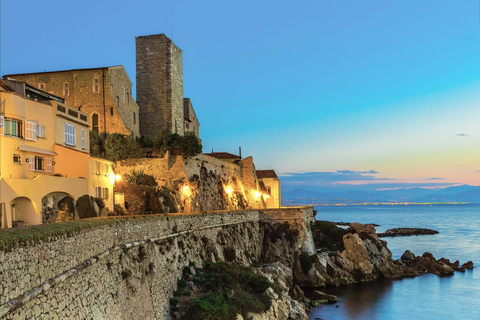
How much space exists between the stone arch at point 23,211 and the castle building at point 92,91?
22.7 m

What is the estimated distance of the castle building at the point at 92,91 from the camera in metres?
45.4

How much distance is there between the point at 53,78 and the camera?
46156mm

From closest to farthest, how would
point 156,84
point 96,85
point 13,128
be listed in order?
point 13,128 < point 96,85 < point 156,84

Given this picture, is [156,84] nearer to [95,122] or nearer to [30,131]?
[95,122]

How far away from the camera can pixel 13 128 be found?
78.1ft

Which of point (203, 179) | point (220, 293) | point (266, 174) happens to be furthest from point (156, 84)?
point (220, 293)

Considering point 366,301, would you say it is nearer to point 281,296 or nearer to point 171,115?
point 281,296

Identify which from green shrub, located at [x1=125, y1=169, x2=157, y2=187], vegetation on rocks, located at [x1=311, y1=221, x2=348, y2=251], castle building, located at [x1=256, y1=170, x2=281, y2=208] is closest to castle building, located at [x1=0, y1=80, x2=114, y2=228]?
green shrub, located at [x1=125, y1=169, x2=157, y2=187]

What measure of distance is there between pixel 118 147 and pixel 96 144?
2220mm

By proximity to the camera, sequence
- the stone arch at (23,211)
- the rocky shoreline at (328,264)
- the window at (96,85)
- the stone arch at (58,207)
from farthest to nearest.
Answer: the window at (96,85)
the rocky shoreline at (328,264)
the stone arch at (58,207)
the stone arch at (23,211)

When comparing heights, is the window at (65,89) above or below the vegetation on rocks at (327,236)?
above

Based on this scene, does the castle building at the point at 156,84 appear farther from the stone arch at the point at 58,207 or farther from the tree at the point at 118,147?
the stone arch at the point at 58,207

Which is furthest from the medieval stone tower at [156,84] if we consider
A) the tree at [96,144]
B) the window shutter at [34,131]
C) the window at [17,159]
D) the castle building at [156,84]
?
the window at [17,159]

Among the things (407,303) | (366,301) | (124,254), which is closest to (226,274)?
(124,254)
